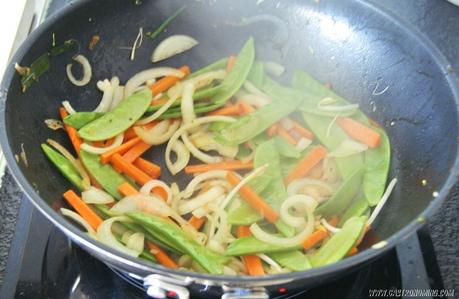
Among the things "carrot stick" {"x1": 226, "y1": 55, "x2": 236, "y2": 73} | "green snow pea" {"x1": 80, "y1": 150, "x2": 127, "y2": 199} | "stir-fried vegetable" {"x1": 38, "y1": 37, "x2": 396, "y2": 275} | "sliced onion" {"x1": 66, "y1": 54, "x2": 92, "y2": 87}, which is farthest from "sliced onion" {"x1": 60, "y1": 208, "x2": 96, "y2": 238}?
"carrot stick" {"x1": 226, "y1": 55, "x2": 236, "y2": 73}

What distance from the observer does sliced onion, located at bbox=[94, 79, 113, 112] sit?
1.34 meters

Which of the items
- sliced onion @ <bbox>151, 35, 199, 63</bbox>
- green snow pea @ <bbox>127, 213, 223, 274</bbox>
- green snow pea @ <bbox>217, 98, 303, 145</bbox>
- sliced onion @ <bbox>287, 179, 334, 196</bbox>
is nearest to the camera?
green snow pea @ <bbox>127, 213, 223, 274</bbox>

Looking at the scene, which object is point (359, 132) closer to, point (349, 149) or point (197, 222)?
point (349, 149)

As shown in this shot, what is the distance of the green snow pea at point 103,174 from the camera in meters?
1.19

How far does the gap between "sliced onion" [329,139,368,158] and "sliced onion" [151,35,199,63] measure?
472 millimetres

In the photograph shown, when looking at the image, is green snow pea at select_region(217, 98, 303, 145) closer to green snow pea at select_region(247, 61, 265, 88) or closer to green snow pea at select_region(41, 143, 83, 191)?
green snow pea at select_region(247, 61, 265, 88)

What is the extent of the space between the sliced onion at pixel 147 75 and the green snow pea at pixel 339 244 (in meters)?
0.60

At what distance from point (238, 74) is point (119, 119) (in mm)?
321

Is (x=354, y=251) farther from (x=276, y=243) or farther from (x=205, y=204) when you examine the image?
(x=205, y=204)

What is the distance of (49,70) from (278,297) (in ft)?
2.26

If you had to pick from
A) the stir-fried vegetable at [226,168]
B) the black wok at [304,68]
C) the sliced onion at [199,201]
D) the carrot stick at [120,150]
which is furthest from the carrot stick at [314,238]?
the carrot stick at [120,150]

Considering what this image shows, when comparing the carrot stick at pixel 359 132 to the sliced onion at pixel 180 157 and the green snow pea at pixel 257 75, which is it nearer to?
the green snow pea at pixel 257 75


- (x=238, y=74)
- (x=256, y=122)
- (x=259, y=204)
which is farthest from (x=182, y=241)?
(x=238, y=74)

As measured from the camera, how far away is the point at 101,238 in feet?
3.49
